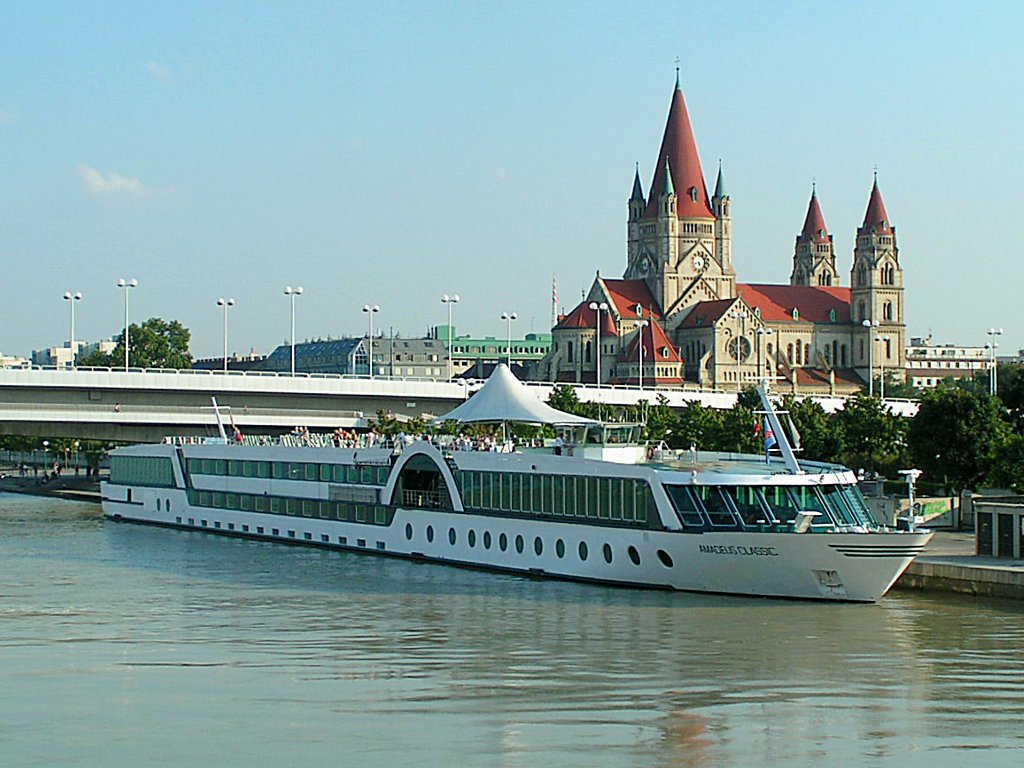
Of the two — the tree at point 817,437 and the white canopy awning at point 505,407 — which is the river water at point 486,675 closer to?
the white canopy awning at point 505,407

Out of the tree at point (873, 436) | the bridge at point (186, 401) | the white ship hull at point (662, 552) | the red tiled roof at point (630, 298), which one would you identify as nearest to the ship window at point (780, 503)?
the white ship hull at point (662, 552)

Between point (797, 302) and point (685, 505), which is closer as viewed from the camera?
point (685, 505)

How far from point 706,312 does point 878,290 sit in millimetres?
25795

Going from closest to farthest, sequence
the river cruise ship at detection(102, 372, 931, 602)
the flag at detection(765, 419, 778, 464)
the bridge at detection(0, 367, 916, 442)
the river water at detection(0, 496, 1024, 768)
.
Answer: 1. the river water at detection(0, 496, 1024, 768)
2. the river cruise ship at detection(102, 372, 931, 602)
3. the flag at detection(765, 419, 778, 464)
4. the bridge at detection(0, 367, 916, 442)

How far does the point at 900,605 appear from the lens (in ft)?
127

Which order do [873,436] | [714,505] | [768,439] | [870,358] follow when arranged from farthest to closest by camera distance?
[870,358], [873,436], [768,439], [714,505]

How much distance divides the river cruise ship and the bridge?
1672cm

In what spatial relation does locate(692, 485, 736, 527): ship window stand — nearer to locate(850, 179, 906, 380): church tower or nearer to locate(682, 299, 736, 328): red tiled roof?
locate(682, 299, 736, 328): red tiled roof

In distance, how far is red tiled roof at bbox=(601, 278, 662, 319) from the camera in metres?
169

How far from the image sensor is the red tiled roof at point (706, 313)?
167 m

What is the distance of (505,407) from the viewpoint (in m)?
55.0

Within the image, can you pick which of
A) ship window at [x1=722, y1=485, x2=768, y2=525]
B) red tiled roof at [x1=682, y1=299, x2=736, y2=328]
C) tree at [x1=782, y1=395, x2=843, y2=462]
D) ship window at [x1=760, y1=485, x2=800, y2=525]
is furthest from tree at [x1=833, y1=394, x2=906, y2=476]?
red tiled roof at [x1=682, y1=299, x2=736, y2=328]

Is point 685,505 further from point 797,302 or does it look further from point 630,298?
point 797,302

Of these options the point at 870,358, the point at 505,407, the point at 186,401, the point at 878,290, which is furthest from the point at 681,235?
the point at 505,407
